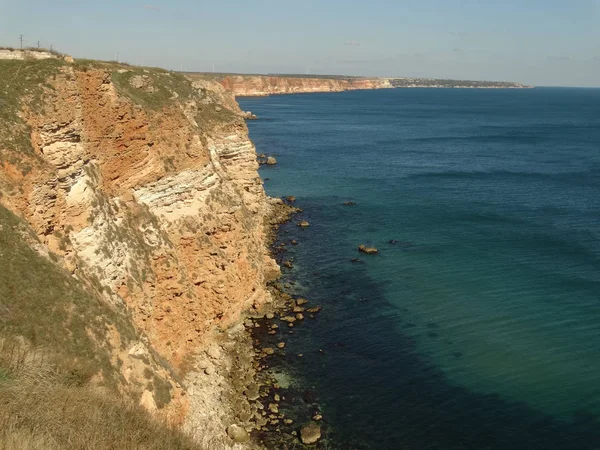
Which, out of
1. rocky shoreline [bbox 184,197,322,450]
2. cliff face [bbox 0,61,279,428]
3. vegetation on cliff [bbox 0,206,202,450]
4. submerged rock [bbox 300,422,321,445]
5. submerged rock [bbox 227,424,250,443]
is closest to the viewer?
vegetation on cliff [bbox 0,206,202,450]

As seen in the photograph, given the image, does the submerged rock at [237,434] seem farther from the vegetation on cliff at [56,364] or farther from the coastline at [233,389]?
the vegetation on cliff at [56,364]

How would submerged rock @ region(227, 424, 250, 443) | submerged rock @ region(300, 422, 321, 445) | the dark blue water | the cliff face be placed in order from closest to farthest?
the cliff face < submerged rock @ region(227, 424, 250, 443) < submerged rock @ region(300, 422, 321, 445) < the dark blue water

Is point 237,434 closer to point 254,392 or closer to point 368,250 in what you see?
point 254,392

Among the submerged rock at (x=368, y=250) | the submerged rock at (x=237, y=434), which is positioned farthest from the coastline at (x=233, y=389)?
the submerged rock at (x=368, y=250)

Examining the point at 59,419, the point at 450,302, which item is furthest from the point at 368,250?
the point at 59,419

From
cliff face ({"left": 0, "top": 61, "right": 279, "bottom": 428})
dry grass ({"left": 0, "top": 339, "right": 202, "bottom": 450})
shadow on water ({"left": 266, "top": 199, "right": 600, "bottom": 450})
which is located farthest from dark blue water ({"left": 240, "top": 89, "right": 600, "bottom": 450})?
dry grass ({"left": 0, "top": 339, "right": 202, "bottom": 450})

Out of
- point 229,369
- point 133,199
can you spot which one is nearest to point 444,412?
point 229,369

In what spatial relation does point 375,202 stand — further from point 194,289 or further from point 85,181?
point 85,181

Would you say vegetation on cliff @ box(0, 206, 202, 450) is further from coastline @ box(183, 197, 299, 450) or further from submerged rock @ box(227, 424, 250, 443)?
submerged rock @ box(227, 424, 250, 443)
